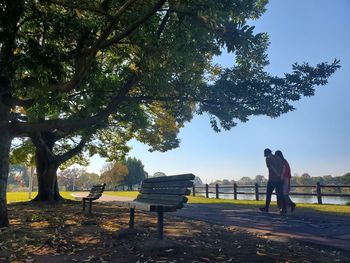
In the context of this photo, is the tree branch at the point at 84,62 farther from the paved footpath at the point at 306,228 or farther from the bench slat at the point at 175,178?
the paved footpath at the point at 306,228

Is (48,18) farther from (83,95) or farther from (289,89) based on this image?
(289,89)

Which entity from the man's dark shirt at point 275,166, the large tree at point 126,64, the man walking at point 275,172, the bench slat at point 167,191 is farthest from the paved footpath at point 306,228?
the large tree at point 126,64

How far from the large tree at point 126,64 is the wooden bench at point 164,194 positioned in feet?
9.58

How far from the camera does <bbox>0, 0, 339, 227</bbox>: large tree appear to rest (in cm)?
725

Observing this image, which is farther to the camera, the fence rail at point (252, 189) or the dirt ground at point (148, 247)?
the fence rail at point (252, 189)

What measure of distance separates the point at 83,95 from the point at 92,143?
881 cm

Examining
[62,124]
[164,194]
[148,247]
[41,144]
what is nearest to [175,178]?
[164,194]

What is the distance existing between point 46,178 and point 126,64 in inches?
318

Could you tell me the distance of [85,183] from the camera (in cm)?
8831

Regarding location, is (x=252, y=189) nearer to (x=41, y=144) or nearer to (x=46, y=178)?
(x=46, y=178)

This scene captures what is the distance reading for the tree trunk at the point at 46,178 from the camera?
17766 millimetres

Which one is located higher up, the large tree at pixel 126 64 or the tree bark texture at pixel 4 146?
the large tree at pixel 126 64

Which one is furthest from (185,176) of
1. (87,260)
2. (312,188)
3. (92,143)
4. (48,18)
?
(92,143)

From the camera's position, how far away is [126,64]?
1374 centimetres
